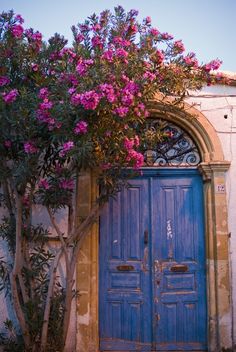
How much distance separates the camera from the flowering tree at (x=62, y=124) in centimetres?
395

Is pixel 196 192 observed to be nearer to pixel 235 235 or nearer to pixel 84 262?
pixel 235 235

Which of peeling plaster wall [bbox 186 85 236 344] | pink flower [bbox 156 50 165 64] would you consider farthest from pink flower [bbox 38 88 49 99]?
peeling plaster wall [bbox 186 85 236 344]

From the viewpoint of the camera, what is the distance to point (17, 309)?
178 inches

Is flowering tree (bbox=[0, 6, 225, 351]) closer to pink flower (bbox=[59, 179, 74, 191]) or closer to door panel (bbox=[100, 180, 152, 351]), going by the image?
pink flower (bbox=[59, 179, 74, 191])

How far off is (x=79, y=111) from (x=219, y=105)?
2.43 m

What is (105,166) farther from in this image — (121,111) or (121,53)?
(121,53)

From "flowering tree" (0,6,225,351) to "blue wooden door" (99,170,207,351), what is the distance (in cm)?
62

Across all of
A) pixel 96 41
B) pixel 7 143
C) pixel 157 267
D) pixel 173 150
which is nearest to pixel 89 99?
pixel 96 41

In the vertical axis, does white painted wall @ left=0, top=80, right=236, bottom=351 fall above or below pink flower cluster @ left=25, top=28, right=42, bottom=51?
below

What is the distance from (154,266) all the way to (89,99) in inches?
102

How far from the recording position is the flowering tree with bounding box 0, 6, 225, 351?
13.0 feet

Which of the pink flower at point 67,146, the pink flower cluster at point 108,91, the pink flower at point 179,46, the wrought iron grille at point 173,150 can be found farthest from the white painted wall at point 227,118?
the pink flower at point 67,146

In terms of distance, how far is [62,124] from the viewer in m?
3.92

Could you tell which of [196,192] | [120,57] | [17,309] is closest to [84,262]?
[17,309]
